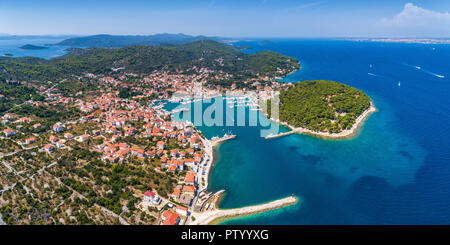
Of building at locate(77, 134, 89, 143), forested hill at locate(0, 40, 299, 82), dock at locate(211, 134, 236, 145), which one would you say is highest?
forested hill at locate(0, 40, 299, 82)

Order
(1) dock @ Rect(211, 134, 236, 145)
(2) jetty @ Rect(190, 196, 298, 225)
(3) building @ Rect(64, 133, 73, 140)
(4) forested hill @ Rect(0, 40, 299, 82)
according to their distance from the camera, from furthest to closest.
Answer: (4) forested hill @ Rect(0, 40, 299, 82) < (1) dock @ Rect(211, 134, 236, 145) < (3) building @ Rect(64, 133, 73, 140) < (2) jetty @ Rect(190, 196, 298, 225)

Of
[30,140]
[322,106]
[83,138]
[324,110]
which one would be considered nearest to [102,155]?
[83,138]

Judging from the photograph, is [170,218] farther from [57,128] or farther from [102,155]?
[57,128]

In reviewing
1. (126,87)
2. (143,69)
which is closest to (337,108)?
(126,87)

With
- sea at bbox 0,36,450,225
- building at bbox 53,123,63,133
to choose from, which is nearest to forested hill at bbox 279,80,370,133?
sea at bbox 0,36,450,225

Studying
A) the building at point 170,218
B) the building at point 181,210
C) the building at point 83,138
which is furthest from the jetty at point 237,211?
the building at point 83,138

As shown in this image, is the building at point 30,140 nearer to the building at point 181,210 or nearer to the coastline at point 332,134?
the building at point 181,210

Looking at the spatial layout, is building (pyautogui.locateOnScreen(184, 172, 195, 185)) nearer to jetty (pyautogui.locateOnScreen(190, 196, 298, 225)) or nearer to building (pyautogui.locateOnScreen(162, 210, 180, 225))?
jetty (pyautogui.locateOnScreen(190, 196, 298, 225))
